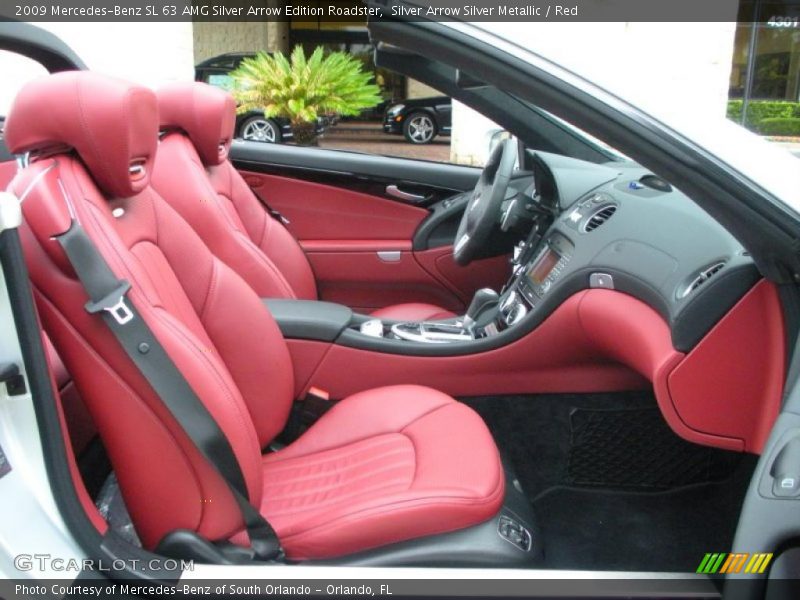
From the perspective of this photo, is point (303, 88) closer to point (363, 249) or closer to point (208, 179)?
point (363, 249)

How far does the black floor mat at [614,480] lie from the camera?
174 centimetres

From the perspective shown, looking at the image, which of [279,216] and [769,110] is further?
[769,110]

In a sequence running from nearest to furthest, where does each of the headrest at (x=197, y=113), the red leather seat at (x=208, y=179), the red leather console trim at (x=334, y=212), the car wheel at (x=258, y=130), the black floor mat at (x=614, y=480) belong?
the black floor mat at (x=614, y=480), the red leather seat at (x=208, y=179), the headrest at (x=197, y=113), the red leather console trim at (x=334, y=212), the car wheel at (x=258, y=130)

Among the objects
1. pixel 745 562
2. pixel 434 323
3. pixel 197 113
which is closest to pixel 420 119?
pixel 197 113

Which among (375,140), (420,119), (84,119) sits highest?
(84,119)

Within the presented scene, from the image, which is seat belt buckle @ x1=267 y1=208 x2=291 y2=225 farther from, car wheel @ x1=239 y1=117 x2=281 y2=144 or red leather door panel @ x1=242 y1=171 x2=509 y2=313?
car wheel @ x1=239 y1=117 x2=281 y2=144

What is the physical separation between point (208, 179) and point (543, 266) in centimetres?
107

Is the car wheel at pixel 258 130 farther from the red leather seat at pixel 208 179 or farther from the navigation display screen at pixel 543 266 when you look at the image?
the navigation display screen at pixel 543 266

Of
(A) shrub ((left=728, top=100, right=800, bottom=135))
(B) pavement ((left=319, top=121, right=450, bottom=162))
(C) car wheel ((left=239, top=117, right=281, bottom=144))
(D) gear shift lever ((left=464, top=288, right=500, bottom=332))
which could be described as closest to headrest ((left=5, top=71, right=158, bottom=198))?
(D) gear shift lever ((left=464, top=288, right=500, bottom=332))

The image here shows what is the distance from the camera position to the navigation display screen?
2066 mm

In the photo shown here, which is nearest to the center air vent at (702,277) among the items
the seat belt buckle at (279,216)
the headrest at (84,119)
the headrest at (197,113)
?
the headrest at (84,119)

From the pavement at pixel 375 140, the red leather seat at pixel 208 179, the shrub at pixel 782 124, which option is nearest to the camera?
the red leather seat at pixel 208 179

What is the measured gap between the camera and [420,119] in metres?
12.2

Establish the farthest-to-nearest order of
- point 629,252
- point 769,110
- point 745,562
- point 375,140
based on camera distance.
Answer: point 375,140 < point 769,110 < point 629,252 < point 745,562
